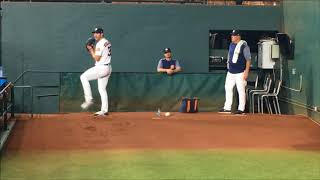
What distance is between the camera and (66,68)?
1730 cm

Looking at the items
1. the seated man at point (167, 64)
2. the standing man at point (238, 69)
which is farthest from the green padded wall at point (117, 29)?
the standing man at point (238, 69)

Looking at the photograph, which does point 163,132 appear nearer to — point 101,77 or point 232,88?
point 101,77

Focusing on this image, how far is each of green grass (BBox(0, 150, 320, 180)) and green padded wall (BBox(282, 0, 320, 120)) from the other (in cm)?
411

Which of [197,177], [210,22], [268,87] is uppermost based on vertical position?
[210,22]

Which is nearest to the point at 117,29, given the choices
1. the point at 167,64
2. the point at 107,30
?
the point at 107,30

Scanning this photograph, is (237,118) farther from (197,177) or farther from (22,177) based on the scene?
(22,177)

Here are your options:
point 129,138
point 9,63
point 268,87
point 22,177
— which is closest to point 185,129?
point 129,138

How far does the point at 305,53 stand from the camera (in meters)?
14.0

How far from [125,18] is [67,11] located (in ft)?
5.87

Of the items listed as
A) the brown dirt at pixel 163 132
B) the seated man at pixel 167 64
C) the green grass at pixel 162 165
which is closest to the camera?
the green grass at pixel 162 165

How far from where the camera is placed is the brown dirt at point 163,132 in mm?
9898

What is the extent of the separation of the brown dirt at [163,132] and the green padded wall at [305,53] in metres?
0.75

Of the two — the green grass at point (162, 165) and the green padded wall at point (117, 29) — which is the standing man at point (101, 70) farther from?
the green padded wall at point (117, 29)

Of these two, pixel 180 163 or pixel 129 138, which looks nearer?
pixel 180 163
